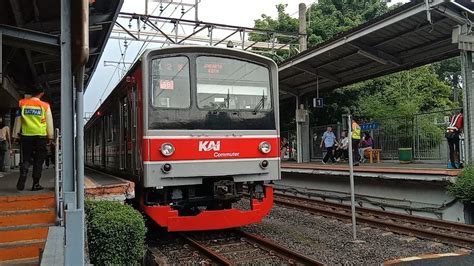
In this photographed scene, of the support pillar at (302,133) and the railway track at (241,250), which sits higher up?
the support pillar at (302,133)

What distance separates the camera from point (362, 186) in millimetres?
13578

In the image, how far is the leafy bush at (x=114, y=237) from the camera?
6.31 meters

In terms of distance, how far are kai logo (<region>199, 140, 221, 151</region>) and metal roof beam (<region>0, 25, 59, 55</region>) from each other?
3013 mm

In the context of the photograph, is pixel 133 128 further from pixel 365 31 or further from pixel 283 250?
pixel 365 31

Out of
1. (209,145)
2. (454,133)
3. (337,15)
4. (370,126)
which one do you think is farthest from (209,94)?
(337,15)

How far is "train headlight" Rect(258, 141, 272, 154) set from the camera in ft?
27.8

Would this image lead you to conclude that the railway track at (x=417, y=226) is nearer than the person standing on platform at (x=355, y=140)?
Yes

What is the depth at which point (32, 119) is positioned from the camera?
23.2ft

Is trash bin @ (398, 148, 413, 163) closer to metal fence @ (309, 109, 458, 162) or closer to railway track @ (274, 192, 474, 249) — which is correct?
metal fence @ (309, 109, 458, 162)

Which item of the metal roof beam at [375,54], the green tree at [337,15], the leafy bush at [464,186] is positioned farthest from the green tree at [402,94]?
the leafy bush at [464,186]

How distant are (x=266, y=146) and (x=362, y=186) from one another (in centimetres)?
607

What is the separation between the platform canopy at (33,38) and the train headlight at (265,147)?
12.4ft

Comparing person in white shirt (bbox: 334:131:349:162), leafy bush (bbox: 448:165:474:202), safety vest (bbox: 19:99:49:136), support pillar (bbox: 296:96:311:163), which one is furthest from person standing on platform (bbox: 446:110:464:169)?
safety vest (bbox: 19:99:49:136)

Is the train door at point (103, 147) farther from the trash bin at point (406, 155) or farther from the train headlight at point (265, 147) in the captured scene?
the trash bin at point (406, 155)
